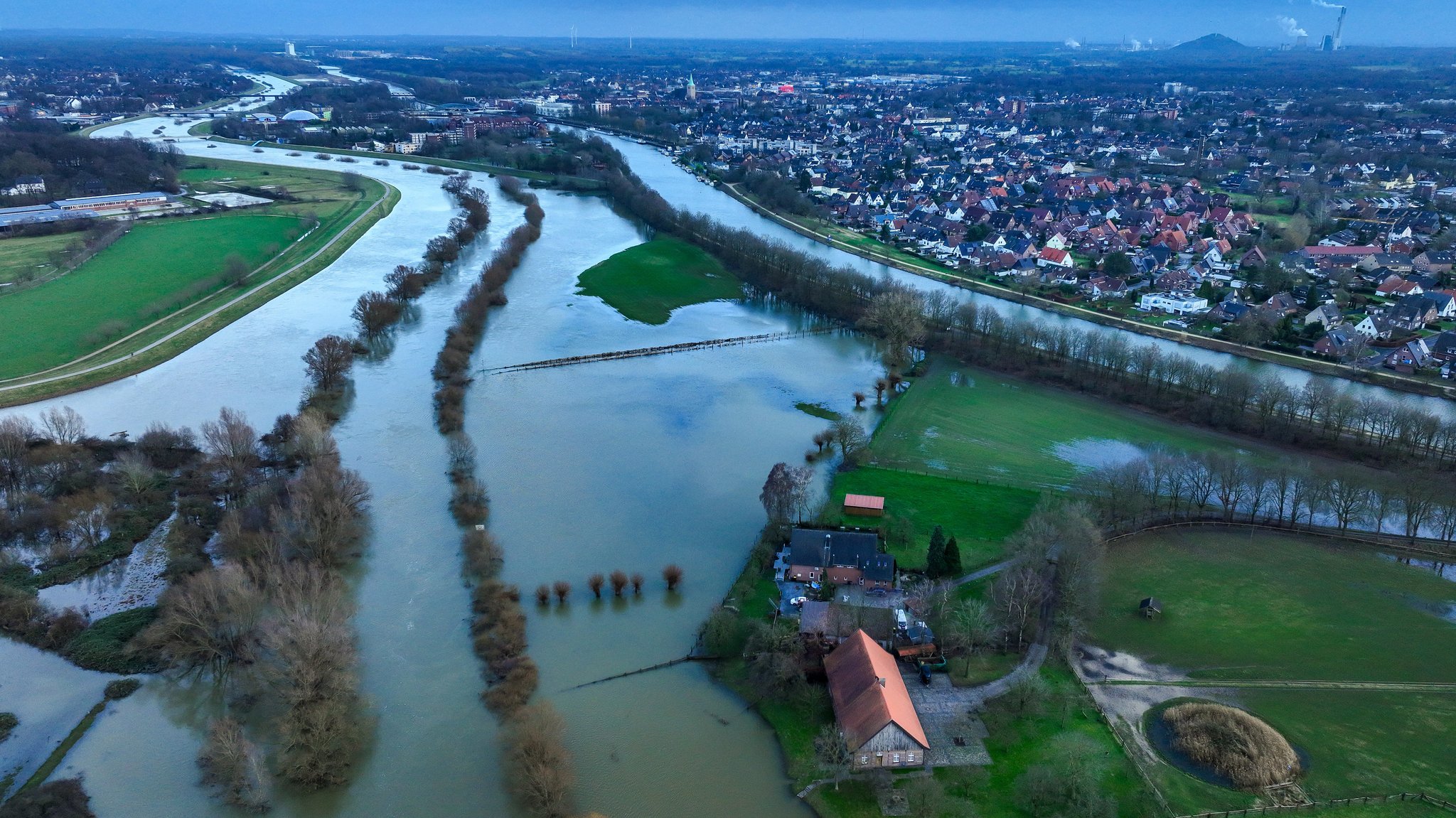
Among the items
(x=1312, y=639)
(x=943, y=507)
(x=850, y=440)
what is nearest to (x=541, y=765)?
(x=943, y=507)

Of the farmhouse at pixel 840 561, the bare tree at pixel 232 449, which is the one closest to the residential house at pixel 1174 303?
the farmhouse at pixel 840 561

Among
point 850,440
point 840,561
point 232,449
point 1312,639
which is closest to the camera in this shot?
point 1312,639

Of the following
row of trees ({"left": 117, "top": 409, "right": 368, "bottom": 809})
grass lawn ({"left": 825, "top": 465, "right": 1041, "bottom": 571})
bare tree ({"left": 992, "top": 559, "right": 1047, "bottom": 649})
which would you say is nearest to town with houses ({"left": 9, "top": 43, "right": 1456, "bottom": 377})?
grass lawn ({"left": 825, "top": 465, "right": 1041, "bottom": 571})

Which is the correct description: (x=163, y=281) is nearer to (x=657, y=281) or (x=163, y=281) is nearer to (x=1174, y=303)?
(x=657, y=281)

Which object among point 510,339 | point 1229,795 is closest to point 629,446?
point 510,339

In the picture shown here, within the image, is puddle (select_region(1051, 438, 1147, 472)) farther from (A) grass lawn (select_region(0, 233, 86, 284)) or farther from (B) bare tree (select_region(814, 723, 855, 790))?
(A) grass lawn (select_region(0, 233, 86, 284))

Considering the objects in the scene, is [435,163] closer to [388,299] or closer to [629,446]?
[388,299]
